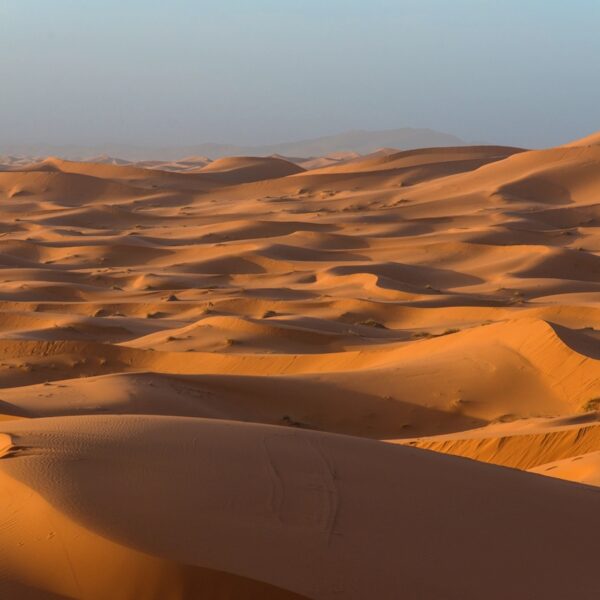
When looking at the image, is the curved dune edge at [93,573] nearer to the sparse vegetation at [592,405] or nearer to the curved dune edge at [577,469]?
the curved dune edge at [577,469]

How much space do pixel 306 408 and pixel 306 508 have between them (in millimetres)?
6090

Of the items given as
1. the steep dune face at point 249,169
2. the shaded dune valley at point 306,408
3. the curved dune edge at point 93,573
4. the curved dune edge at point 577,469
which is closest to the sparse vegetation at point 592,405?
Answer: the shaded dune valley at point 306,408

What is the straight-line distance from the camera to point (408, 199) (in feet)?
106

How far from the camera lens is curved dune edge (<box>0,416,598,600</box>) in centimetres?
378

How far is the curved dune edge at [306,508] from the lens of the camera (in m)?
3.78

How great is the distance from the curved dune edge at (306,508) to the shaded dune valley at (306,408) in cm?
1

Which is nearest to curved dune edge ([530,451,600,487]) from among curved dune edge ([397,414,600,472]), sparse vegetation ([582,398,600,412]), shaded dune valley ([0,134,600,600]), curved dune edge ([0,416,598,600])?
shaded dune valley ([0,134,600,600])

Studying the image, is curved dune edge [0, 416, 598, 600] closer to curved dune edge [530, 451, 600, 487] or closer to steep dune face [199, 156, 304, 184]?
A: curved dune edge [530, 451, 600, 487]

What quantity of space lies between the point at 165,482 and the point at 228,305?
1297 centimetres

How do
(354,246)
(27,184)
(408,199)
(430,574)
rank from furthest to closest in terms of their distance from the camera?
(27,184)
(408,199)
(354,246)
(430,574)

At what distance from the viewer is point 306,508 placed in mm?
4211

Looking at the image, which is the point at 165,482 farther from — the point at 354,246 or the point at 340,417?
the point at 354,246

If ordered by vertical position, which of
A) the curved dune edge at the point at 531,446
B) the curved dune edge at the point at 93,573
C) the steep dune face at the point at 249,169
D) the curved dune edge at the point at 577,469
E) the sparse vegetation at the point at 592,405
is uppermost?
the curved dune edge at the point at 93,573

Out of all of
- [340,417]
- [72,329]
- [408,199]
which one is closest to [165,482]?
[340,417]
